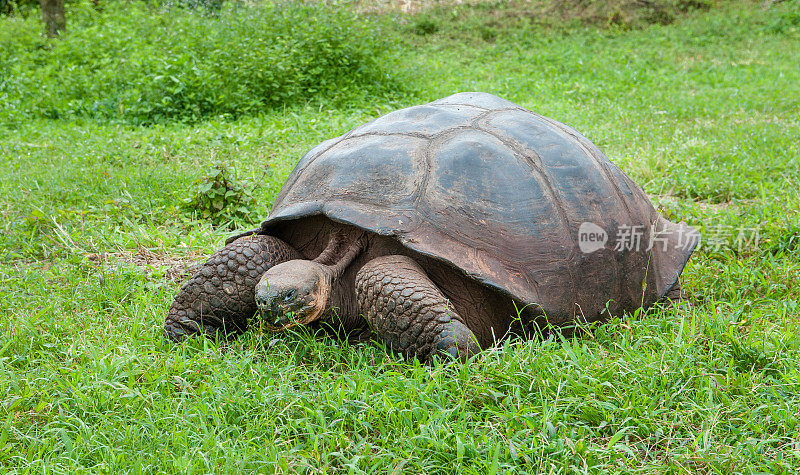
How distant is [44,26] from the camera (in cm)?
1198

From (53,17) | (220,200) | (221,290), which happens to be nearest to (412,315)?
(221,290)

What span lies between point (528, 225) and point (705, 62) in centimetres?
837

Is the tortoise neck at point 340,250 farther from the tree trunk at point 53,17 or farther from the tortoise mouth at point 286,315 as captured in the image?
the tree trunk at point 53,17

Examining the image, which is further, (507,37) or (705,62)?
(507,37)

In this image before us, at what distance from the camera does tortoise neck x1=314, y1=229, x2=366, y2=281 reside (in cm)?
264

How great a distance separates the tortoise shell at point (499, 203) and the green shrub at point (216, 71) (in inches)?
162

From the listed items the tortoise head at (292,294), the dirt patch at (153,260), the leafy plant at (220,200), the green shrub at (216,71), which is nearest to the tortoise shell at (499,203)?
the tortoise head at (292,294)

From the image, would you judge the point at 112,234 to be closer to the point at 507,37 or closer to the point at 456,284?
the point at 456,284

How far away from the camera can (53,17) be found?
11352 millimetres

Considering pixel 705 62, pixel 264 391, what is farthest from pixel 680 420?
pixel 705 62

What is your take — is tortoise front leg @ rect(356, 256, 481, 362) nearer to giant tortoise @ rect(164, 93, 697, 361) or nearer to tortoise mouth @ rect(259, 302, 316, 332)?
giant tortoise @ rect(164, 93, 697, 361)

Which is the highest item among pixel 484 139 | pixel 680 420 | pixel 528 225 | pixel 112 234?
pixel 484 139

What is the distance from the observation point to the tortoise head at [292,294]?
238cm

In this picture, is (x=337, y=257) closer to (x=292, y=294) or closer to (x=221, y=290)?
(x=292, y=294)
